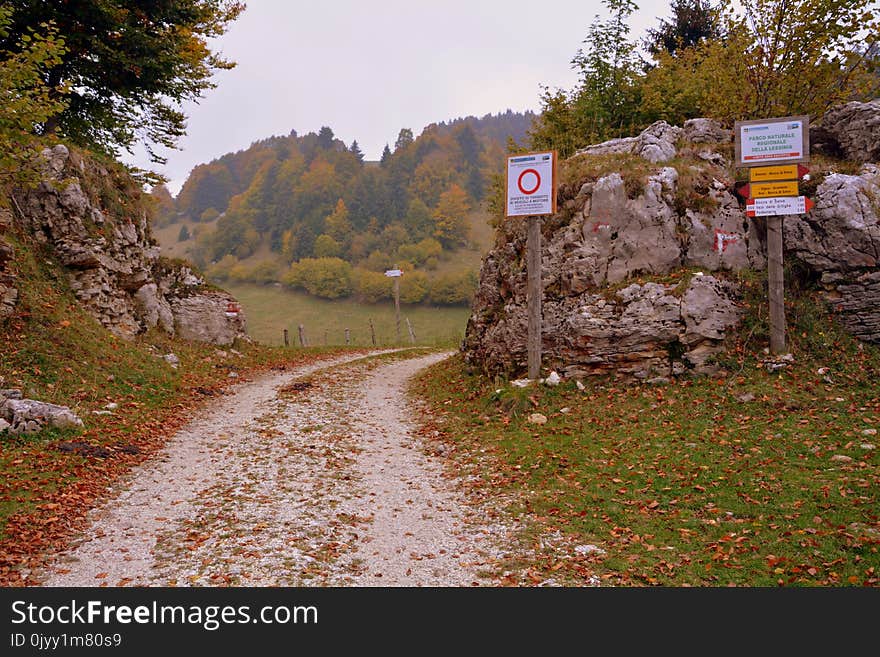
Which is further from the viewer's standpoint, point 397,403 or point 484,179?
point 484,179

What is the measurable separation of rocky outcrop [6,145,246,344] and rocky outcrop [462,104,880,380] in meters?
12.1

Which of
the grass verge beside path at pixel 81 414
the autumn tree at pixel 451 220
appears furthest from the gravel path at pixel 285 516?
the autumn tree at pixel 451 220

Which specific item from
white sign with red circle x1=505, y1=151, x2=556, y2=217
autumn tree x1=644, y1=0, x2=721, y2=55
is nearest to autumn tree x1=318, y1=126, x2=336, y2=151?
autumn tree x1=644, y1=0, x2=721, y2=55

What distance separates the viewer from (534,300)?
1288 cm

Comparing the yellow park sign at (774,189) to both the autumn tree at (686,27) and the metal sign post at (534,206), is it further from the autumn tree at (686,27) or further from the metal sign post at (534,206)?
the autumn tree at (686,27)

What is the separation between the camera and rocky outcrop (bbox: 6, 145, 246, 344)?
16.1 metres

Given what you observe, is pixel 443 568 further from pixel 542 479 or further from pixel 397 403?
pixel 397 403

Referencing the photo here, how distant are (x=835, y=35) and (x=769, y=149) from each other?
5.63 m

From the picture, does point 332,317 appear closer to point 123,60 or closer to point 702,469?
point 123,60

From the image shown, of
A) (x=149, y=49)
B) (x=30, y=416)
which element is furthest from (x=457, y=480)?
(x=149, y=49)

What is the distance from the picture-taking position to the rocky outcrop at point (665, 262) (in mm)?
12039

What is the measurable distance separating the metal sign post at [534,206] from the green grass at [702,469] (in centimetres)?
127

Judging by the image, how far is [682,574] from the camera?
564 centimetres

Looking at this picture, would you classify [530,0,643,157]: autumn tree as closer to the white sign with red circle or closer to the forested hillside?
the white sign with red circle
